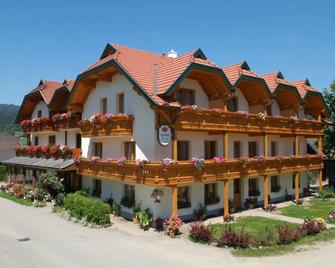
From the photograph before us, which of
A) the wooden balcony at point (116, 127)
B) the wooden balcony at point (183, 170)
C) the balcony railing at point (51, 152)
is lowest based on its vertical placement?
the wooden balcony at point (183, 170)

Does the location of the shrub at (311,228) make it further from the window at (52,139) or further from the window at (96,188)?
the window at (52,139)

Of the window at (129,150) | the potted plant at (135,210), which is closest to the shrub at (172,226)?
the potted plant at (135,210)

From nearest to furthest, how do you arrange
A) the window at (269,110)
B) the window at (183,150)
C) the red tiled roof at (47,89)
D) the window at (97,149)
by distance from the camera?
the window at (183,150) < the window at (97,149) < the window at (269,110) < the red tiled roof at (47,89)

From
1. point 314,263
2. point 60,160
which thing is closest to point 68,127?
point 60,160

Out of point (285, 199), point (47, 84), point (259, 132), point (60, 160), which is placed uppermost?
point (47, 84)

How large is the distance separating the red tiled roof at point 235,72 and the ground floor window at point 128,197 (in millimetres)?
9416

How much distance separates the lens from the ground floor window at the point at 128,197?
23.3 metres

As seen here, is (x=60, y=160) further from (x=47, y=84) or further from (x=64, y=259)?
(x=64, y=259)

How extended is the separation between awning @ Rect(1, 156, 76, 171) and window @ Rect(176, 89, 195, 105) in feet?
32.1

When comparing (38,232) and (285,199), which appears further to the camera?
(285,199)

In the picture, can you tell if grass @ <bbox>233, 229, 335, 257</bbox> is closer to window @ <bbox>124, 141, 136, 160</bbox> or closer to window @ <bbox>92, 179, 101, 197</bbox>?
window @ <bbox>124, 141, 136, 160</bbox>

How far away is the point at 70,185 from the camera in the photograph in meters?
29.6

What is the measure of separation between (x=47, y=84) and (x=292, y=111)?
22.5 meters

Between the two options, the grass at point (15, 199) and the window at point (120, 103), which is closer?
the window at point (120, 103)
